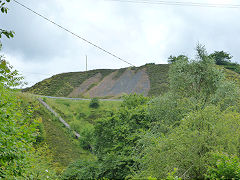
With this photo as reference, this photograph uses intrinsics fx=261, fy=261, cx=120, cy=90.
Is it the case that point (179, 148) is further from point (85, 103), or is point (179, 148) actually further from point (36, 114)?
point (85, 103)

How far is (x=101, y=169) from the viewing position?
1423cm

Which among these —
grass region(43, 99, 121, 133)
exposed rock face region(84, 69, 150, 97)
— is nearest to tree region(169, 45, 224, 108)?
grass region(43, 99, 121, 133)

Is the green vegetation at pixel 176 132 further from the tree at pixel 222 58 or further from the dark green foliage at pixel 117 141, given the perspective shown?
the tree at pixel 222 58

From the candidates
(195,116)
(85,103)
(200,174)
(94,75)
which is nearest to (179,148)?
(200,174)

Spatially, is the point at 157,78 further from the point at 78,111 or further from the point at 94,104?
the point at 78,111

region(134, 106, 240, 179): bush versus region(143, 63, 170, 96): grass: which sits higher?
region(143, 63, 170, 96): grass

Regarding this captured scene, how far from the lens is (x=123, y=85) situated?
49562 mm

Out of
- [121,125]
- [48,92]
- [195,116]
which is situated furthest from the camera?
[48,92]

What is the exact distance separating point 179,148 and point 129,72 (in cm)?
4793

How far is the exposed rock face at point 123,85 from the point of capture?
4723cm

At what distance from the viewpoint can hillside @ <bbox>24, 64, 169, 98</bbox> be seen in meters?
47.5

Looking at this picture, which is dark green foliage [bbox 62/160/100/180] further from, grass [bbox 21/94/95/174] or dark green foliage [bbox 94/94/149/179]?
grass [bbox 21/94/95/174]

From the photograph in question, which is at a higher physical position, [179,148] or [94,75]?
[94,75]

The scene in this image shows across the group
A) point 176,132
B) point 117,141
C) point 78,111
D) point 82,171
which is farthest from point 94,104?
point 176,132
